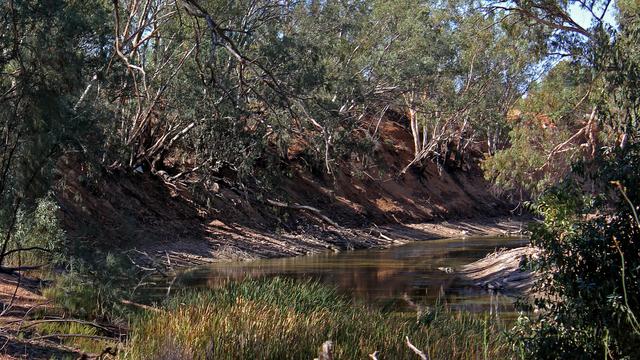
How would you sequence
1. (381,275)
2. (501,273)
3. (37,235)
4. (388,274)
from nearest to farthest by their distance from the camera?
(37,235), (501,273), (381,275), (388,274)

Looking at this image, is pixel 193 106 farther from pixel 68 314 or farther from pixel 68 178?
pixel 68 314

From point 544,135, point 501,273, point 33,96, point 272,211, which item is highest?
point 544,135

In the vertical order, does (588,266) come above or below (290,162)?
below

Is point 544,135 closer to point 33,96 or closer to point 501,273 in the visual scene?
point 501,273

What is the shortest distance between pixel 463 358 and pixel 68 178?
16.2 meters

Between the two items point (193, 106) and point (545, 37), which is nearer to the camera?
point (545, 37)

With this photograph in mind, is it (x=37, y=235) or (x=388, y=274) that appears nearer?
(x=37, y=235)

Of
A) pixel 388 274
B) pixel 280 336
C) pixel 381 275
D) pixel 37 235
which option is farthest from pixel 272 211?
pixel 280 336

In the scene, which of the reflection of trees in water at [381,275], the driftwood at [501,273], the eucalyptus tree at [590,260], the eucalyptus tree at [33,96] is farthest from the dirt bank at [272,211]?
the eucalyptus tree at [590,260]

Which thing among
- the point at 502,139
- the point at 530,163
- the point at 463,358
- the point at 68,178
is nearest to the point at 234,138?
the point at 68,178

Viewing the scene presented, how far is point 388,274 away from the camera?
70.2 ft

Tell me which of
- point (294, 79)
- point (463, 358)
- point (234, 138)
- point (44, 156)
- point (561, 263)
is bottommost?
point (463, 358)

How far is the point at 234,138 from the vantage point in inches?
885

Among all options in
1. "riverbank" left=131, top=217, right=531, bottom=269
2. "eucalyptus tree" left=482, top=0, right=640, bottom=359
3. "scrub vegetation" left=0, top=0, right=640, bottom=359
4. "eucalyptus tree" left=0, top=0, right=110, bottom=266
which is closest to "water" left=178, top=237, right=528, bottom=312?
"riverbank" left=131, top=217, right=531, bottom=269
